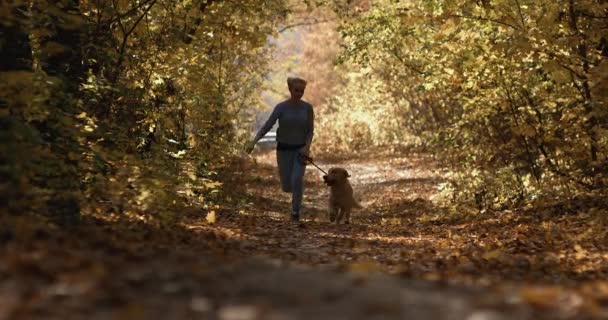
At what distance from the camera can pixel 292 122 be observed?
37.1 feet

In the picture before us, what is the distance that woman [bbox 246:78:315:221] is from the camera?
11.3 meters

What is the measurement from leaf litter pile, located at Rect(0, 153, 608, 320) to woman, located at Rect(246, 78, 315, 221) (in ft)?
2.53

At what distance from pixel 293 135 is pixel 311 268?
5621mm

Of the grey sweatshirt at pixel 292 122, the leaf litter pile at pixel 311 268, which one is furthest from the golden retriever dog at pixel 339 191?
the grey sweatshirt at pixel 292 122

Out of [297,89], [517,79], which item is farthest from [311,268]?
[517,79]

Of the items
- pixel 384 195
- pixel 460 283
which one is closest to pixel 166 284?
pixel 460 283

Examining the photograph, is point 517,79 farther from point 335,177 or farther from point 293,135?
point 293,135

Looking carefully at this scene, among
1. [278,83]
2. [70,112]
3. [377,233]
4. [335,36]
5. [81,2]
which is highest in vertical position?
[335,36]

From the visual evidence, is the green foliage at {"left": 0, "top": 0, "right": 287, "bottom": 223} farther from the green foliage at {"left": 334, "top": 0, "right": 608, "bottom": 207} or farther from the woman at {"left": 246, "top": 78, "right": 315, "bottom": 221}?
the green foliage at {"left": 334, "top": 0, "right": 608, "bottom": 207}

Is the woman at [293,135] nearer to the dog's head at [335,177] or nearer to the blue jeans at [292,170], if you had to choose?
the blue jeans at [292,170]

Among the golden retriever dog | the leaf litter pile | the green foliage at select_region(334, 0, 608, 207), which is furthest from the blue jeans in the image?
the green foliage at select_region(334, 0, 608, 207)

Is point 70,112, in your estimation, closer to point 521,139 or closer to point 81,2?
point 81,2

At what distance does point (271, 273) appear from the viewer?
179 inches

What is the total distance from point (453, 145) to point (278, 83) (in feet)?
85.6
